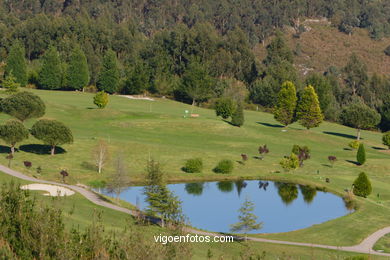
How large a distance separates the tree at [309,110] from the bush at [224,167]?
134ft

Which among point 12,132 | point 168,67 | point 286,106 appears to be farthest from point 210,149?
point 168,67

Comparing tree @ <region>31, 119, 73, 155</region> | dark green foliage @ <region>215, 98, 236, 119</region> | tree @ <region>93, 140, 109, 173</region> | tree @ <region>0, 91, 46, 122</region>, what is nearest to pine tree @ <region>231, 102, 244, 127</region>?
dark green foliage @ <region>215, 98, 236, 119</region>

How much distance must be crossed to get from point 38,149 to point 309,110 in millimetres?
57519

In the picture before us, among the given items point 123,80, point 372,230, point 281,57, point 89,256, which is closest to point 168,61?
point 123,80

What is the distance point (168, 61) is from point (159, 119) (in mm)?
68084

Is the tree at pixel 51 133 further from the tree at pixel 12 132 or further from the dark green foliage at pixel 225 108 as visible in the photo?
the dark green foliage at pixel 225 108

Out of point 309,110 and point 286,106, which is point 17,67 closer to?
point 286,106

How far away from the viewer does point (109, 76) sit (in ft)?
524

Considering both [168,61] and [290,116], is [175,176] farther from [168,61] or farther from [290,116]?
[168,61]

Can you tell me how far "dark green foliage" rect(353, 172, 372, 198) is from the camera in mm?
70625

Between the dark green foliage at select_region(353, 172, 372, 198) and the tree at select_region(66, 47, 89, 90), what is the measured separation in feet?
338

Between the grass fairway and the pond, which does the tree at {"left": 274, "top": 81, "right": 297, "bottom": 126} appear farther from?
the pond

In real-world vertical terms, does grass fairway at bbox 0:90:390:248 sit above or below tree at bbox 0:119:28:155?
below

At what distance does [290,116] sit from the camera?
11912 centimetres
